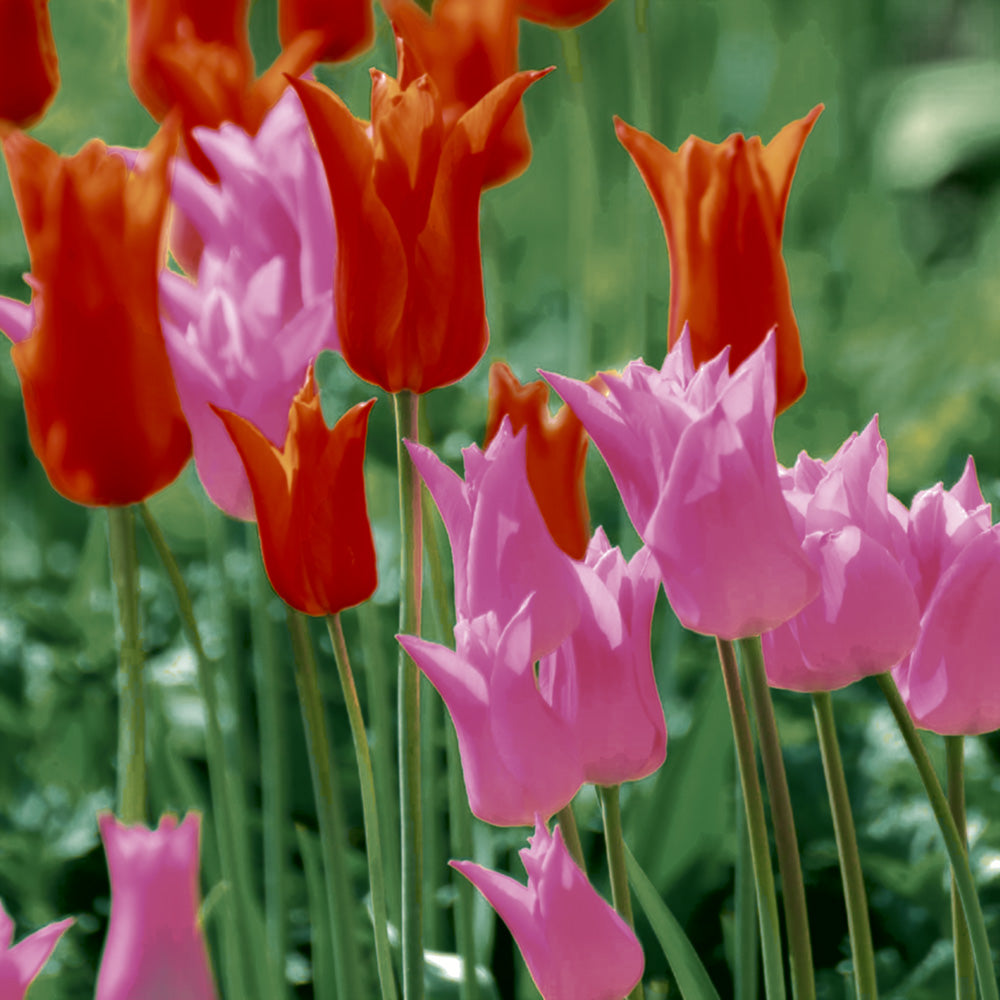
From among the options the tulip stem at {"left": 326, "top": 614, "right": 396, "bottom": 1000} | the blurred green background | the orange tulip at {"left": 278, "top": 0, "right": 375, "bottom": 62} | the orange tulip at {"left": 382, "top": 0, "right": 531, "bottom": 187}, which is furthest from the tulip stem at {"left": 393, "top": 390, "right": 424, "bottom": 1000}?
the orange tulip at {"left": 278, "top": 0, "right": 375, "bottom": 62}

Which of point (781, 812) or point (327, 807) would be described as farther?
point (327, 807)

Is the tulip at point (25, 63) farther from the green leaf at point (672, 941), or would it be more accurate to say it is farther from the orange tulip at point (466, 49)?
the green leaf at point (672, 941)

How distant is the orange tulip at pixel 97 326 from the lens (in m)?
0.60

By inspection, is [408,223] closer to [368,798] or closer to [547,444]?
[547,444]

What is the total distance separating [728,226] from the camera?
2.08 ft

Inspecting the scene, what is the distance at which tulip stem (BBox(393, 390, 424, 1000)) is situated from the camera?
58 centimetres

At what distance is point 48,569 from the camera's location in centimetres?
139

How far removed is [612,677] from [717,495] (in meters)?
0.08

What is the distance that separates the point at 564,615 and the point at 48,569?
100 centimetres

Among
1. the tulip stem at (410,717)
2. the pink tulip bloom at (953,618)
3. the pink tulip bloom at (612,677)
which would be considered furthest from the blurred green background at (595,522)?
the tulip stem at (410,717)

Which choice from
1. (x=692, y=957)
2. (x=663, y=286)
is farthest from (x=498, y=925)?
(x=663, y=286)

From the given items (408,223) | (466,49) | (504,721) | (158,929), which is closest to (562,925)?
(504,721)

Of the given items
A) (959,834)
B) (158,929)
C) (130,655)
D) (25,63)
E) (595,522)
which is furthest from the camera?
(595,522)

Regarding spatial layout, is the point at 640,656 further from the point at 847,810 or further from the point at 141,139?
the point at 141,139
